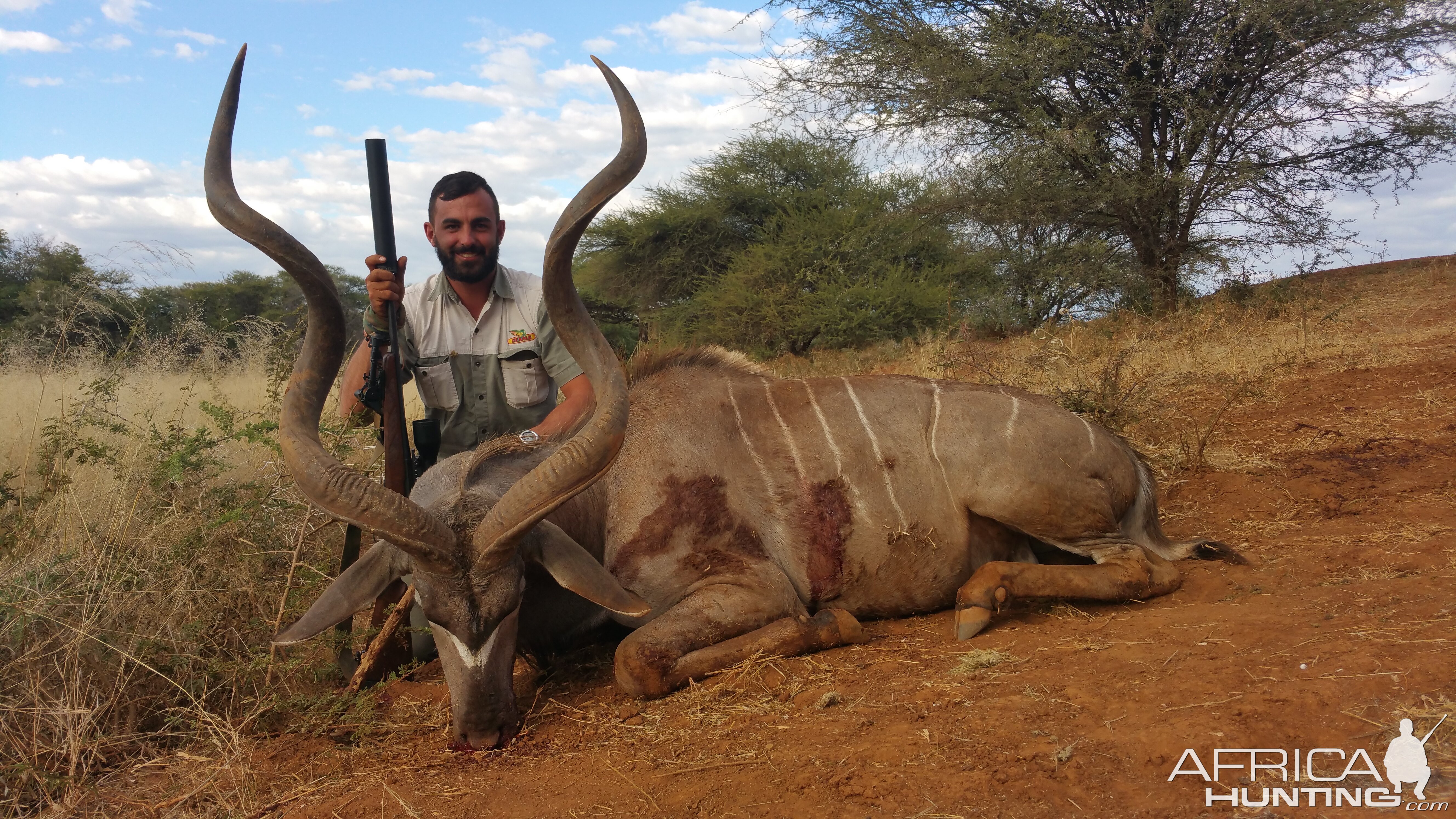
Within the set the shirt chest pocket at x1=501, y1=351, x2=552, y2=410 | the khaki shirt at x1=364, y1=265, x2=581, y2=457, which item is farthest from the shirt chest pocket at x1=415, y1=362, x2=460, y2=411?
the shirt chest pocket at x1=501, y1=351, x2=552, y2=410

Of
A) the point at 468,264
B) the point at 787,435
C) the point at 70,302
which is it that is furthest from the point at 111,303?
the point at 787,435

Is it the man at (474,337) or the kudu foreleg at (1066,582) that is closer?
the kudu foreleg at (1066,582)

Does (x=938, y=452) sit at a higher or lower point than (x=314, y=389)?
lower

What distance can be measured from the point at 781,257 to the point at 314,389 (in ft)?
41.7

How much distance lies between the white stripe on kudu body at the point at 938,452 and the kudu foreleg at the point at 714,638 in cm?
74

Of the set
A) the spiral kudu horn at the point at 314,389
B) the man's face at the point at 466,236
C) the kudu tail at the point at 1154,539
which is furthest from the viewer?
the man's face at the point at 466,236

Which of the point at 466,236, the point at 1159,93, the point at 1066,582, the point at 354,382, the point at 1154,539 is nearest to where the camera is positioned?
the point at 1066,582

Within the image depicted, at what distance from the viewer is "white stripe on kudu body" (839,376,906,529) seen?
3.98m

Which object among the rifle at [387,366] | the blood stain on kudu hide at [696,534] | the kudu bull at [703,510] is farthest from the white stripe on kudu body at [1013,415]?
the rifle at [387,366]

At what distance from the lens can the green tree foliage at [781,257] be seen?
47.6ft

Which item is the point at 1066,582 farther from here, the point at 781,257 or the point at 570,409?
the point at 781,257

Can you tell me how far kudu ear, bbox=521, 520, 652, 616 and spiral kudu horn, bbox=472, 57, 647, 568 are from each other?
0.15m

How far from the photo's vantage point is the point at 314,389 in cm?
319

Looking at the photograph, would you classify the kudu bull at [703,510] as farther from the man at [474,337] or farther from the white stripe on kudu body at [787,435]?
the man at [474,337]
